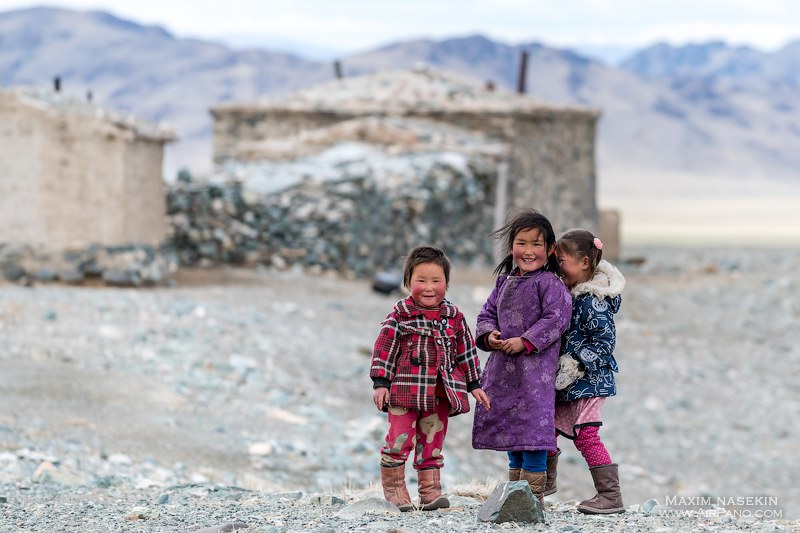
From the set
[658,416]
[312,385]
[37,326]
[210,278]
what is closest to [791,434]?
[658,416]

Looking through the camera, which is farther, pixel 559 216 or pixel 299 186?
pixel 559 216

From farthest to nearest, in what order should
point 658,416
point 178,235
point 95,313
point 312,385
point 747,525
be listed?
point 178,235 → point 658,416 → point 95,313 → point 312,385 → point 747,525

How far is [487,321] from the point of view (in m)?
4.23

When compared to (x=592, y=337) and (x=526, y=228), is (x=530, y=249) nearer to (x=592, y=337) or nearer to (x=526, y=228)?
(x=526, y=228)

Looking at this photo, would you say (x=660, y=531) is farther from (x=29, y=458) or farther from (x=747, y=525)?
(x=29, y=458)

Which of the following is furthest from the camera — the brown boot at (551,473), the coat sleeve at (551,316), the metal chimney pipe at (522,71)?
the metal chimney pipe at (522,71)

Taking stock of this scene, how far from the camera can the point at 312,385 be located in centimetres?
881

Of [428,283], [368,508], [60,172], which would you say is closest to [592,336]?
[428,283]

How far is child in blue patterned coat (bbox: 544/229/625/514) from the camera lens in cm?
421

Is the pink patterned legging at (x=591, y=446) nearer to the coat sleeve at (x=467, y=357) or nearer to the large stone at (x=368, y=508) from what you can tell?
the coat sleeve at (x=467, y=357)

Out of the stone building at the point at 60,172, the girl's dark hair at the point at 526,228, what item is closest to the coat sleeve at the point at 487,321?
the girl's dark hair at the point at 526,228

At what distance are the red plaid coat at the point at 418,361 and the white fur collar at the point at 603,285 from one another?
49cm

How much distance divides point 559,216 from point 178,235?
25.4ft

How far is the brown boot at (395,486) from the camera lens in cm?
428
